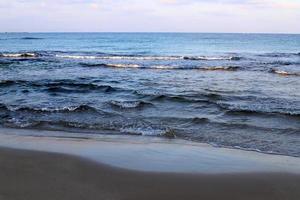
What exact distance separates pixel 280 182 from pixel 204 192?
46.0 inches

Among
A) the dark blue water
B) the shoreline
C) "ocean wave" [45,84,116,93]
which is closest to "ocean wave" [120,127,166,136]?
the dark blue water

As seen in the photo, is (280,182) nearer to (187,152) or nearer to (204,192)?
(204,192)

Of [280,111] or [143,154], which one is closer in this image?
[143,154]

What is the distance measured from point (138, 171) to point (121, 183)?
622mm

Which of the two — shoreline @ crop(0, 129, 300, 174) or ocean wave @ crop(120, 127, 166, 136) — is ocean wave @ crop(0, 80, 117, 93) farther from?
shoreline @ crop(0, 129, 300, 174)

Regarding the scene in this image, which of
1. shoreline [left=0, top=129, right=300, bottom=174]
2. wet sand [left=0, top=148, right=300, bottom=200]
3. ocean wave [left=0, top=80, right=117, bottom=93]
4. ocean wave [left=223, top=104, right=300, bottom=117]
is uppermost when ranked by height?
wet sand [left=0, top=148, right=300, bottom=200]

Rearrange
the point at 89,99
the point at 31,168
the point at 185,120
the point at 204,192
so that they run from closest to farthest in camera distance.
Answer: the point at 204,192, the point at 31,168, the point at 185,120, the point at 89,99

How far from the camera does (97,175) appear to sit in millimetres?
6289

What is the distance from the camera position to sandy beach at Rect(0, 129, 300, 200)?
18.2ft

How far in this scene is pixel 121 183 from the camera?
5.96 m

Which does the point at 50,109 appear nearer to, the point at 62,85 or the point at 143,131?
the point at 143,131

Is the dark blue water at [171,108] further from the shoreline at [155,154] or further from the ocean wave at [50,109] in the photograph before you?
the shoreline at [155,154]

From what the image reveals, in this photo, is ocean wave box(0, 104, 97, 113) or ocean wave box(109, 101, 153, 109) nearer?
ocean wave box(0, 104, 97, 113)

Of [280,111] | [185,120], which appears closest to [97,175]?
[185,120]
